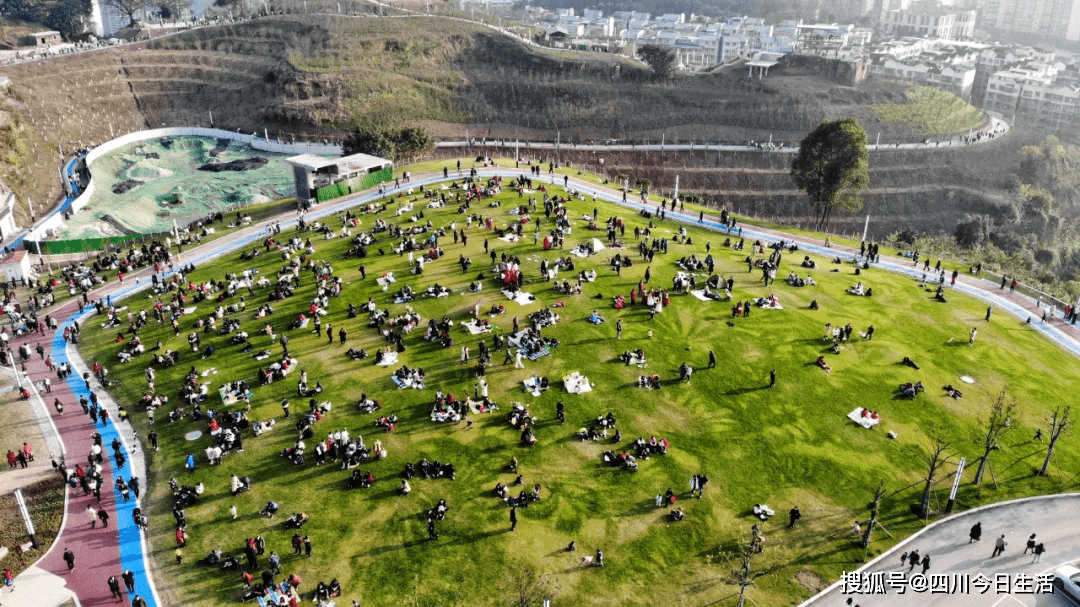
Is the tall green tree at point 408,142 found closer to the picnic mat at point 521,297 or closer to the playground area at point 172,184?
the playground area at point 172,184

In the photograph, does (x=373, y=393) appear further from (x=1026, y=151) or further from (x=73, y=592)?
(x=1026, y=151)

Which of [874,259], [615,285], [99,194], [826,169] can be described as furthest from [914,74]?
[99,194]

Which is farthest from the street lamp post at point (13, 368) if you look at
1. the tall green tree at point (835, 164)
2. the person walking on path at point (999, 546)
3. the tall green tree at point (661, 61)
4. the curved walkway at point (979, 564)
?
the tall green tree at point (661, 61)

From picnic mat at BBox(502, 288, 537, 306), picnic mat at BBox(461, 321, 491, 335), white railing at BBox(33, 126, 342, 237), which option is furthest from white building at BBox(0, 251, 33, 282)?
picnic mat at BBox(502, 288, 537, 306)

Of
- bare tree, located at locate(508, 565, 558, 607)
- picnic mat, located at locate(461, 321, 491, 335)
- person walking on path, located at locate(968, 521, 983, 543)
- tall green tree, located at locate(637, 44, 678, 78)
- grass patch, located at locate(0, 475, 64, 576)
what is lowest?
grass patch, located at locate(0, 475, 64, 576)

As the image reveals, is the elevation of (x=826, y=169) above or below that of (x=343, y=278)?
above

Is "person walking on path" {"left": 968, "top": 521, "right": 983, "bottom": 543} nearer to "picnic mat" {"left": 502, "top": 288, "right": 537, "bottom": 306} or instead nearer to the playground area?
"picnic mat" {"left": 502, "top": 288, "right": 537, "bottom": 306}

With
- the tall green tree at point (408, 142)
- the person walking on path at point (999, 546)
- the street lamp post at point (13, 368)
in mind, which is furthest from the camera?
the tall green tree at point (408, 142)
